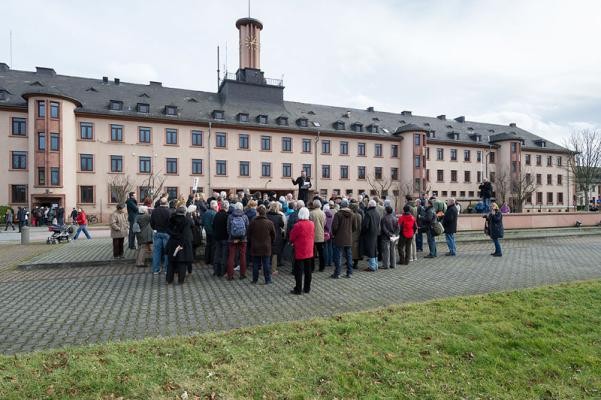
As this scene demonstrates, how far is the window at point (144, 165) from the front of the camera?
42312 mm

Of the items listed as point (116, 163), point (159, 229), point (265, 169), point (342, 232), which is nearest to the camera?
point (342, 232)

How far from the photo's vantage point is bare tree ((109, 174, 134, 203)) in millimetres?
38781

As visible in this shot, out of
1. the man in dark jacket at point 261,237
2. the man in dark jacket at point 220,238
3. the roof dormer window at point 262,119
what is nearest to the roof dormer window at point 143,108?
the roof dormer window at point 262,119

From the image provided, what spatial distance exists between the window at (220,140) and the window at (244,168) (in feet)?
10.4

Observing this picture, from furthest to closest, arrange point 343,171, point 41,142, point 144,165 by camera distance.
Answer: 1. point 343,171
2. point 144,165
3. point 41,142

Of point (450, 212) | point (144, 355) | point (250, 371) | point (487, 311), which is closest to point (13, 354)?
point (144, 355)

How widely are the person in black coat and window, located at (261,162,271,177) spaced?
38920mm

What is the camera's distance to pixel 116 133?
41.4 meters

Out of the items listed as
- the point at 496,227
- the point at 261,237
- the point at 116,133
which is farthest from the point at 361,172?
the point at 261,237

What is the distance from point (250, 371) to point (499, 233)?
11.4m

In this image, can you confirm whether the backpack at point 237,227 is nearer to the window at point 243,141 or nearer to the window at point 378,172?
the window at point 243,141

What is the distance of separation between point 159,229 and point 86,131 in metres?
37.6

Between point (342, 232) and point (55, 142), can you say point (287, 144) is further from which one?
point (342, 232)

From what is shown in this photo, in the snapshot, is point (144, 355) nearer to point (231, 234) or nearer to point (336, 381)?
point (336, 381)
